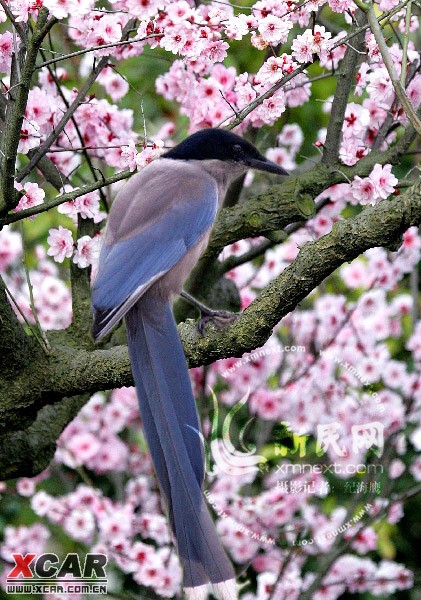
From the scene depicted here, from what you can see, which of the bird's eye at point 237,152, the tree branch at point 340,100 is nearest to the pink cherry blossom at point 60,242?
the bird's eye at point 237,152

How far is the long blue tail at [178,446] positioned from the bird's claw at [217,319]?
82 millimetres

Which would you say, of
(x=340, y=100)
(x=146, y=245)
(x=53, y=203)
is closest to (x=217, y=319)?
(x=146, y=245)

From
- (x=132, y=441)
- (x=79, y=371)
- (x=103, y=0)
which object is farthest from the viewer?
(x=132, y=441)

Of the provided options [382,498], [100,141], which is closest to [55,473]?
[382,498]

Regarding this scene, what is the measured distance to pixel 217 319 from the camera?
72.6 inches

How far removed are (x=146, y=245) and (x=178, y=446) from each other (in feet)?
1.35

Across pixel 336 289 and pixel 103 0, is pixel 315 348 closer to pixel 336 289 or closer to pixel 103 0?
pixel 336 289

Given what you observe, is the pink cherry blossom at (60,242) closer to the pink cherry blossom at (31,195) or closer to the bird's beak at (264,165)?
the pink cherry blossom at (31,195)

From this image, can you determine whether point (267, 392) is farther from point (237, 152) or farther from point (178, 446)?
point (178, 446)

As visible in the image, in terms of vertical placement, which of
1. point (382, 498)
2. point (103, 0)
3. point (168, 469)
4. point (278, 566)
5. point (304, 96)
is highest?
point (103, 0)

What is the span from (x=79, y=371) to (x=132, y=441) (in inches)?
66.5

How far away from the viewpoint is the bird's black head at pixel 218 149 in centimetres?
205

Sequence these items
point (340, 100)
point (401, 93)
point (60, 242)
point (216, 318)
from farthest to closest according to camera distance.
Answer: point (340, 100), point (60, 242), point (216, 318), point (401, 93)

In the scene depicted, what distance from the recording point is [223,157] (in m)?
2.08
